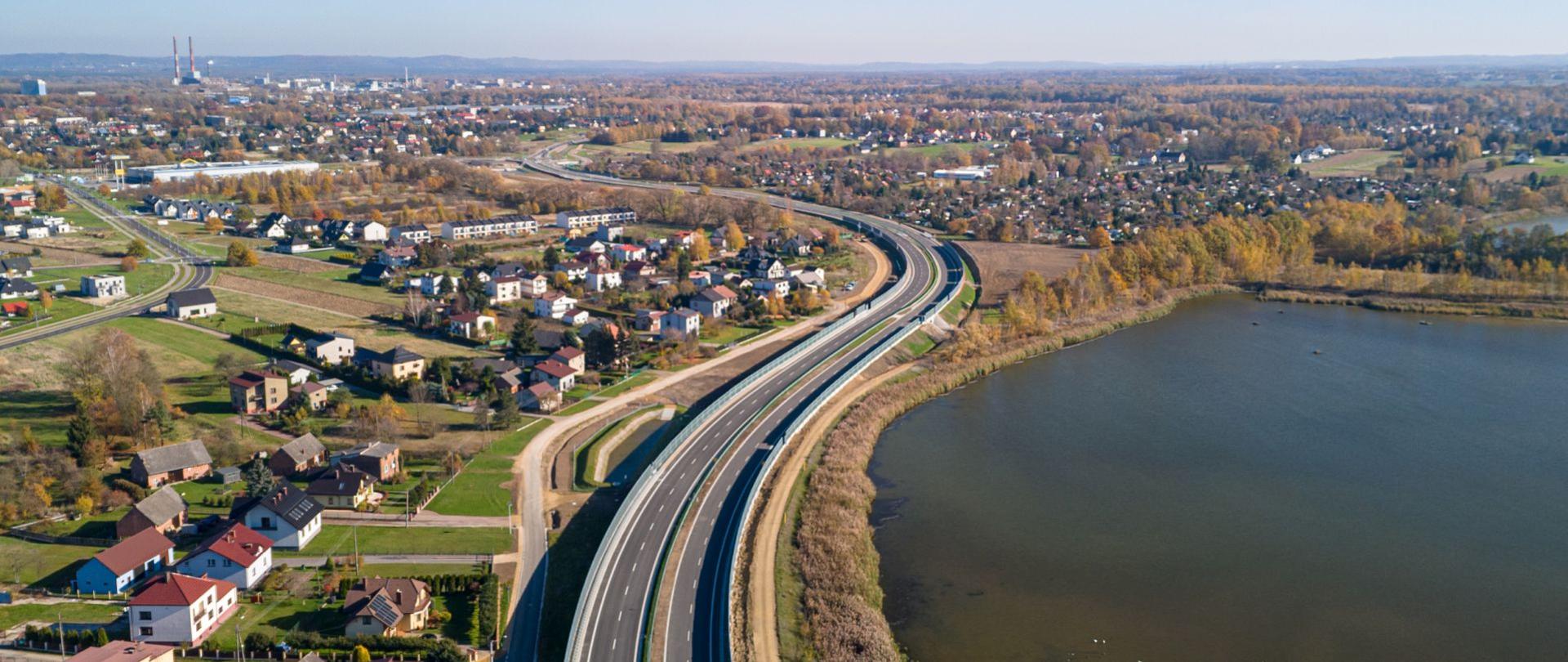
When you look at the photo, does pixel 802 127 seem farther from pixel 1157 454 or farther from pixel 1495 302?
pixel 1157 454

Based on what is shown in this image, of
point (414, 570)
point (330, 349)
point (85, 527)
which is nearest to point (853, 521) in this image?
point (414, 570)

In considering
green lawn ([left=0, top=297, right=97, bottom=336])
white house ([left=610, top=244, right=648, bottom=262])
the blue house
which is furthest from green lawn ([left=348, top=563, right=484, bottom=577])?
white house ([left=610, top=244, right=648, bottom=262])

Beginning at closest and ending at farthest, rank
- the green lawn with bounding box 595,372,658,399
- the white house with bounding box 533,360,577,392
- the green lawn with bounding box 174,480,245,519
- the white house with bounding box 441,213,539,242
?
the green lawn with bounding box 174,480,245,519, the white house with bounding box 533,360,577,392, the green lawn with bounding box 595,372,658,399, the white house with bounding box 441,213,539,242

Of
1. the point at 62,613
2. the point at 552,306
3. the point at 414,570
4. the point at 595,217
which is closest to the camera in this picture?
the point at 62,613

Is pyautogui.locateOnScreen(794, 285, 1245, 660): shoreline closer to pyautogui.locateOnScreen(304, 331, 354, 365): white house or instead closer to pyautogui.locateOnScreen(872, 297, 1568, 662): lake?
pyautogui.locateOnScreen(872, 297, 1568, 662): lake

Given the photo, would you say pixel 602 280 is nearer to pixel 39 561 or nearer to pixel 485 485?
pixel 485 485

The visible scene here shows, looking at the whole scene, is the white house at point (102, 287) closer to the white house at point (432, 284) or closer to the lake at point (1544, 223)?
the white house at point (432, 284)
